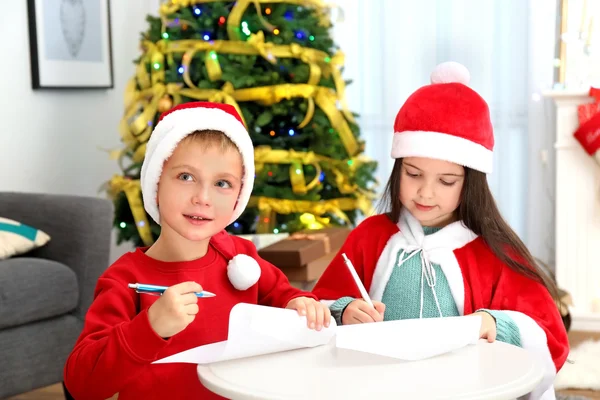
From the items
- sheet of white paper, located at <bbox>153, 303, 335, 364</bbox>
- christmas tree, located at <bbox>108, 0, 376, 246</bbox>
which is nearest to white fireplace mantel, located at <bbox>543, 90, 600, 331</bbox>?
christmas tree, located at <bbox>108, 0, 376, 246</bbox>

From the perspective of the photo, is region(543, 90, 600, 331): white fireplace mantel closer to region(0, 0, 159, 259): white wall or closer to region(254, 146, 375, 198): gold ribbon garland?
region(254, 146, 375, 198): gold ribbon garland

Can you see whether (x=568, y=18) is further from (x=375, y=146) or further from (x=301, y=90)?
(x=301, y=90)

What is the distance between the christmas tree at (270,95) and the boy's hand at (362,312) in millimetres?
1943

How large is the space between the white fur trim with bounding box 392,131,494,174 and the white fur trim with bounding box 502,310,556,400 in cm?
31

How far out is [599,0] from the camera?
439cm

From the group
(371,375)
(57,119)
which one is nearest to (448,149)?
(371,375)

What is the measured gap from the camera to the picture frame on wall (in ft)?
13.9

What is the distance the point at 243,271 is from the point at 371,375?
1.17 feet

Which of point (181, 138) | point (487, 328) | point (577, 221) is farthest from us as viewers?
point (577, 221)

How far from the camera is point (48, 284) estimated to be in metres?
2.91

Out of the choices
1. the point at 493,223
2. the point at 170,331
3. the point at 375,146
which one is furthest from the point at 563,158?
the point at 170,331

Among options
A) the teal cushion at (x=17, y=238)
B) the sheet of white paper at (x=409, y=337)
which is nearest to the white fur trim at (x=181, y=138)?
the sheet of white paper at (x=409, y=337)

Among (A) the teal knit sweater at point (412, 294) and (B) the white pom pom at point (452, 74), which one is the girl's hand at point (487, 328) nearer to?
(A) the teal knit sweater at point (412, 294)

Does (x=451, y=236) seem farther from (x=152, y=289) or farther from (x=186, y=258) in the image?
(x=152, y=289)
